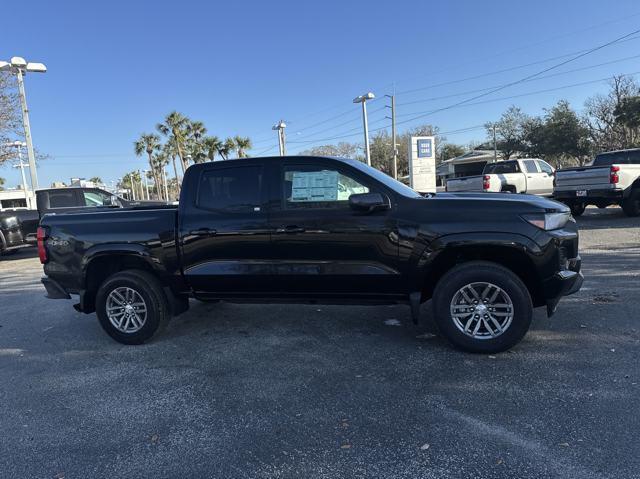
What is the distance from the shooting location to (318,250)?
4.43m

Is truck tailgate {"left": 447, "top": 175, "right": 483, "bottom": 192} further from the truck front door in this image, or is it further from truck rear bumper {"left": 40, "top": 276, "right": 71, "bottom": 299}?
truck rear bumper {"left": 40, "top": 276, "right": 71, "bottom": 299}

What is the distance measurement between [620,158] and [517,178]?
3.75 m

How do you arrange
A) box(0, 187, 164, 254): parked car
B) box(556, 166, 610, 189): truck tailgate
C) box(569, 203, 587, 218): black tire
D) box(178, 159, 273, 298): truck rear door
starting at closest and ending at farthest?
box(178, 159, 273, 298): truck rear door
box(0, 187, 164, 254): parked car
box(556, 166, 610, 189): truck tailgate
box(569, 203, 587, 218): black tire

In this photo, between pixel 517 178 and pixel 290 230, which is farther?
pixel 517 178

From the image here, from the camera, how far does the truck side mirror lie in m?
4.16

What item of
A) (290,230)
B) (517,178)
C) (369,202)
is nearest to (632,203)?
(517,178)

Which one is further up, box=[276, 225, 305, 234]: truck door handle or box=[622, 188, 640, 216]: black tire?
box=[276, 225, 305, 234]: truck door handle

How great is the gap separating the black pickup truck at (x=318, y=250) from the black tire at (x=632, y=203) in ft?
33.3

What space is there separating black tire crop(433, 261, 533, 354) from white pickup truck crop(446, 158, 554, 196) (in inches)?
518

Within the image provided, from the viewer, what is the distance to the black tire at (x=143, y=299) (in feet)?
15.8

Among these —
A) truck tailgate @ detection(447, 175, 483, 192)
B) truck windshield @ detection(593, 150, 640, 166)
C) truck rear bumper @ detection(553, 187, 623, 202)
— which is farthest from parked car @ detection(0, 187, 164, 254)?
truck windshield @ detection(593, 150, 640, 166)

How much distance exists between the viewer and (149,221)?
4.77 meters

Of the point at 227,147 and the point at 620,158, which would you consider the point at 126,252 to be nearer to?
the point at 620,158

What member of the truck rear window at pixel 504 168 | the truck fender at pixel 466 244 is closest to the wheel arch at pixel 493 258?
the truck fender at pixel 466 244
